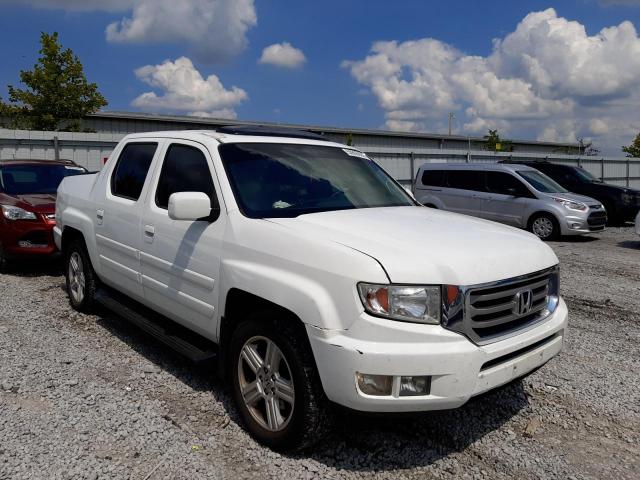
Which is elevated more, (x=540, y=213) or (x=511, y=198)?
(x=511, y=198)

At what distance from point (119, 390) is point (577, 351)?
3841 millimetres

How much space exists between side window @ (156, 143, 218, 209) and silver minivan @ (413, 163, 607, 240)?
33.7 feet

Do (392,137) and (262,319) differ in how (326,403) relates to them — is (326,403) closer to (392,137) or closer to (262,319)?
(262,319)

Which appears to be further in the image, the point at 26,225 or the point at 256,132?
the point at 26,225

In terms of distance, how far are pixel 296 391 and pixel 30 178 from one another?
746cm

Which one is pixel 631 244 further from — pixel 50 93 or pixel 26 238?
pixel 50 93

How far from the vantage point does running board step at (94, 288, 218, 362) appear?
144 inches

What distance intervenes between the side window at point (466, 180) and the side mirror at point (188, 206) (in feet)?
36.4

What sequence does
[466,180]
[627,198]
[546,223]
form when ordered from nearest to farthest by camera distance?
[546,223] < [466,180] < [627,198]

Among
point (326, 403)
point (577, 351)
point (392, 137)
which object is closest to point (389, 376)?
point (326, 403)

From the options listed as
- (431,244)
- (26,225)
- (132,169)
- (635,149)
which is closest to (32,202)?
(26,225)

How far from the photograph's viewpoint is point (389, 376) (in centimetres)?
262

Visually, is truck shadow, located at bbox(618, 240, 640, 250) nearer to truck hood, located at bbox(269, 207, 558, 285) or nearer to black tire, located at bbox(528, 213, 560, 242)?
black tire, located at bbox(528, 213, 560, 242)

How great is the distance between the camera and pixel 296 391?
2.86 meters
